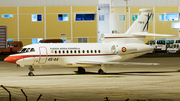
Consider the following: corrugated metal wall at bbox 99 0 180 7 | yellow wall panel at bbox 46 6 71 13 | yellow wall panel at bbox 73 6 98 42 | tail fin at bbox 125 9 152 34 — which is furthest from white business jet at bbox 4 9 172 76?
corrugated metal wall at bbox 99 0 180 7

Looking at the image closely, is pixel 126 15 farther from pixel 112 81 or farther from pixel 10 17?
pixel 112 81

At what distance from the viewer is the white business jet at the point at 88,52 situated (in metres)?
29.3

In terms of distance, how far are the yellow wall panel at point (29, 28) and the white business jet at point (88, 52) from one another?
50.2 meters

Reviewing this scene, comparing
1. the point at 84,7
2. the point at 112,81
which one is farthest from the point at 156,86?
the point at 84,7

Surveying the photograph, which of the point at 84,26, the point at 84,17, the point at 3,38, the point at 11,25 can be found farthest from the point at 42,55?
the point at 11,25

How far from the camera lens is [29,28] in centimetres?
8138

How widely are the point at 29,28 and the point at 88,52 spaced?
52618mm

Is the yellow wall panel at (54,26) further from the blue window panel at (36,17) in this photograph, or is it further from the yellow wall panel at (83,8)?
the yellow wall panel at (83,8)

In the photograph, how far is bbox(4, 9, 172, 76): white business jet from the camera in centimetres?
2933

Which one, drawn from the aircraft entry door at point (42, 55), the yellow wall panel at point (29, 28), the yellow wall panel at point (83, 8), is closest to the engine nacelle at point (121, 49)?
the aircraft entry door at point (42, 55)

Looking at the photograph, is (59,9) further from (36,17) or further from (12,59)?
(12,59)

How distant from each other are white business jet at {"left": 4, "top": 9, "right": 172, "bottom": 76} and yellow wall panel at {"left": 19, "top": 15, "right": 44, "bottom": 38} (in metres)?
50.2

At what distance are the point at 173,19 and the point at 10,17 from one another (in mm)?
37700

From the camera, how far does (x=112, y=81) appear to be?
25578mm
